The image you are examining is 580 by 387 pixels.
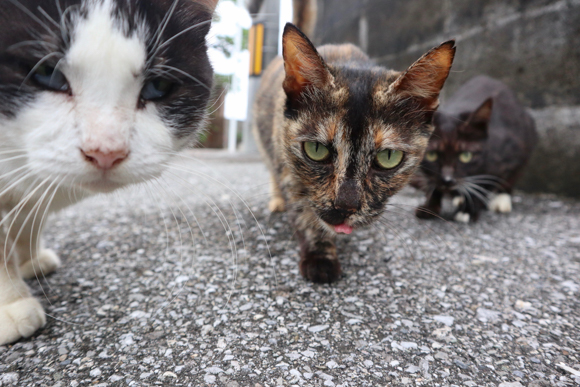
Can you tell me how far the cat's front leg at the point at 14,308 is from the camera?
3.76ft

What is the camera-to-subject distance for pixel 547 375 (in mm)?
1060

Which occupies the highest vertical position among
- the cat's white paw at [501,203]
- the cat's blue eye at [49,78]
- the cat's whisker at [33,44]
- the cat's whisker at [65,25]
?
the cat's whisker at [65,25]

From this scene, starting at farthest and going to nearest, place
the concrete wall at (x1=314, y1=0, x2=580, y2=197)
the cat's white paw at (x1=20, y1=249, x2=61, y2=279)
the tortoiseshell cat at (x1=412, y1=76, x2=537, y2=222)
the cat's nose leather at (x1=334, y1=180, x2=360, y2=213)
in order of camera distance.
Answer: the concrete wall at (x1=314, y1=0, x2=580, y2=197)
the tortoiseshell cat at (x1=412, y1=76, x2=537, y2=222)
the cat's white paw at (x1=20, y1=249, x2=61, y2=279)
the cat's nose leather at (x1=334, y1=180, x2=360, y2=213)

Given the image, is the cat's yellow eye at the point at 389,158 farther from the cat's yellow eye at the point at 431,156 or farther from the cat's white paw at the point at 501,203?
the cat's white paw at the point at 501,203

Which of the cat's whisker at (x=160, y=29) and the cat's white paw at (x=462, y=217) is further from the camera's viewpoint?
the cat's white paw at (x=462, y=217)

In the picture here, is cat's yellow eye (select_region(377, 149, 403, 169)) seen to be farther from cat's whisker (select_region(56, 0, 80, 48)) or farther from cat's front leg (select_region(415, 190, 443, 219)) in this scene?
cat's front leg (select_region(415, 190, 443, 219))

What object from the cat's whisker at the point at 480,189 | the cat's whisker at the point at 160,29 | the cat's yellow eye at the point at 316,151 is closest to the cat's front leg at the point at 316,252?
the cat's yellow eye at the point at 316,151

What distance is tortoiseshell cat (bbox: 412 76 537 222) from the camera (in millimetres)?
2383

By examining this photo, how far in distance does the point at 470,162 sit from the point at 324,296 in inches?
65.7

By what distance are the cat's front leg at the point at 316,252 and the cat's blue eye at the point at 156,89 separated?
0.78 metres

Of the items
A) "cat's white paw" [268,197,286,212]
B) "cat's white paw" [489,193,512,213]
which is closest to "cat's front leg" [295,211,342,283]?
"cat's white paw" [268,197,286,212]

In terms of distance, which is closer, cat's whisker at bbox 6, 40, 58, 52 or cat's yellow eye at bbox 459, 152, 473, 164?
cat's whisker at bbox 6, 40, 58, 52

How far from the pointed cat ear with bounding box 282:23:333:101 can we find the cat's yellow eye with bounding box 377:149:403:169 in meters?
0.36

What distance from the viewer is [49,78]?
97cm
